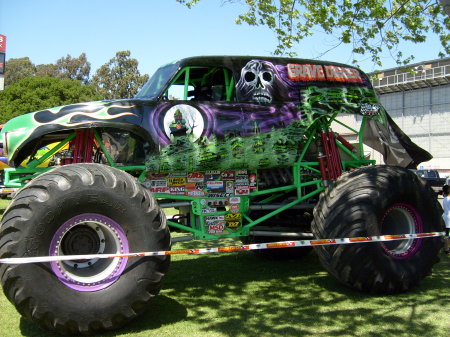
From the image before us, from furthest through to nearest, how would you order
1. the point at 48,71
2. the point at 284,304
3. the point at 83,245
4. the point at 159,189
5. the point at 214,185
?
the point at 48,71 < the point at 214,185 < the point at 159,189 < the point at 284,304 < the point at 83,245

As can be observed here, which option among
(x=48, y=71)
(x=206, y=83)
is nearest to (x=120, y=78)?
(x=48, y=71)

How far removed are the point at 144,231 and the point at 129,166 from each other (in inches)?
44.6

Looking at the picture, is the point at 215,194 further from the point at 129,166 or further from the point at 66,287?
the point at 66,287

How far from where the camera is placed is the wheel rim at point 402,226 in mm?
5977

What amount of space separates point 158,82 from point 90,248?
2279 millimetres

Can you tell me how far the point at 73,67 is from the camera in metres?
62.0

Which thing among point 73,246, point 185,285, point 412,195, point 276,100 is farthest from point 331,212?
point 73,246

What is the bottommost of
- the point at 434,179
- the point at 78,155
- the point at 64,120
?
the point at 434,179

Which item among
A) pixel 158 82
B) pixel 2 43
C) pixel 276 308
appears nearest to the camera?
pixel 276 308

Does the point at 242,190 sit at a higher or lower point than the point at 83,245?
higher

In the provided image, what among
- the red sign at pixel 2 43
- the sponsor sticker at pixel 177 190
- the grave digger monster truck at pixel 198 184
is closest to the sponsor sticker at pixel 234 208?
A: the grave digger monster truck at pixel 198 184

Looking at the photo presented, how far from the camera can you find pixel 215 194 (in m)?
5.85

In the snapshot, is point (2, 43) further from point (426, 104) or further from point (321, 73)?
point (426, 104)

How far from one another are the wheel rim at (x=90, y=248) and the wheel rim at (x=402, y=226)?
3223mm
